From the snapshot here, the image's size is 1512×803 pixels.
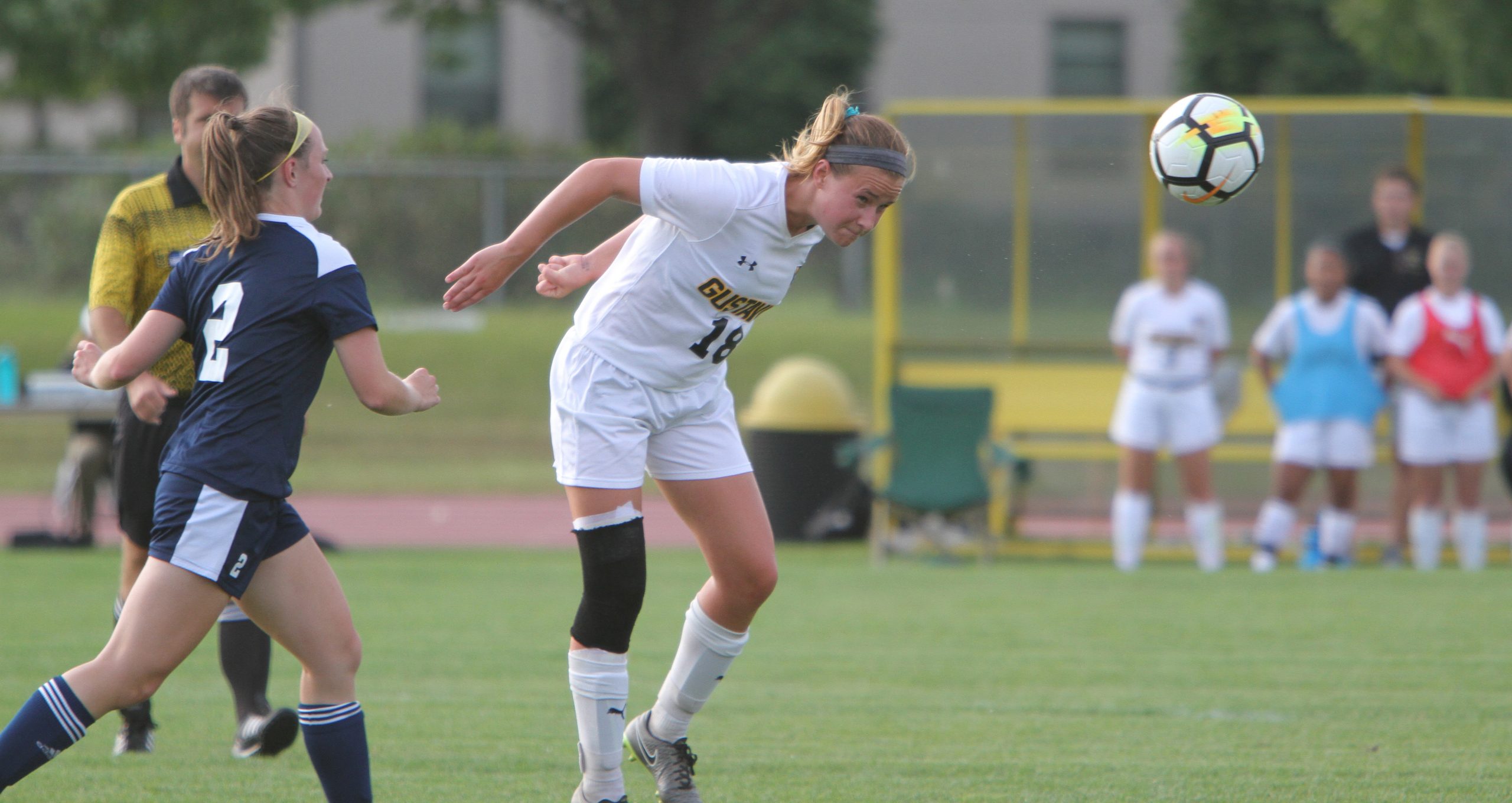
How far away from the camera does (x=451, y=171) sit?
18781 millimetres

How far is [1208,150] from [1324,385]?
5.82 m

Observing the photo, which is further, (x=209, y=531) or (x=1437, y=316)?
(x=1437, y=316)

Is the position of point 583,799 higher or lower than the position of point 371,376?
lower

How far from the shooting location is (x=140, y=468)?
16.4 feet

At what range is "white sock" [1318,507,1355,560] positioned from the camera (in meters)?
10.5

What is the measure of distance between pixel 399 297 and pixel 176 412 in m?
16.2

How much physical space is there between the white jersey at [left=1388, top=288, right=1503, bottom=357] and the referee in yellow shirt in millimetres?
7989

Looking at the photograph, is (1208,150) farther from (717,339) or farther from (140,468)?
(140,468)

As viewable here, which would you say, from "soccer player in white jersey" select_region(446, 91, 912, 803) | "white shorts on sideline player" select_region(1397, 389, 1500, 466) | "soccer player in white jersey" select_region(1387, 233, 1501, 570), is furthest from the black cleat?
"white shorts on sideline player" select_region(1397, 389, 1500, 466)

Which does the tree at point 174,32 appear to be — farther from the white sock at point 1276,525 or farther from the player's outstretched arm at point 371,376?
the player's outstretched arm at point 371,376

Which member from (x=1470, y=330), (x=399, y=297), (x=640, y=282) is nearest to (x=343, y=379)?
(x=399, y=297)

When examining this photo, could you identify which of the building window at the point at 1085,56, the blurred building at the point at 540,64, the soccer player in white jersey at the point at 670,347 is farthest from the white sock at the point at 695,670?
the building window at the point at 1085,56

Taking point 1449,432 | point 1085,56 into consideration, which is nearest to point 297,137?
point 1449,432

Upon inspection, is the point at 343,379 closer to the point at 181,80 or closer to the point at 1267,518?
the point at 1267,518
